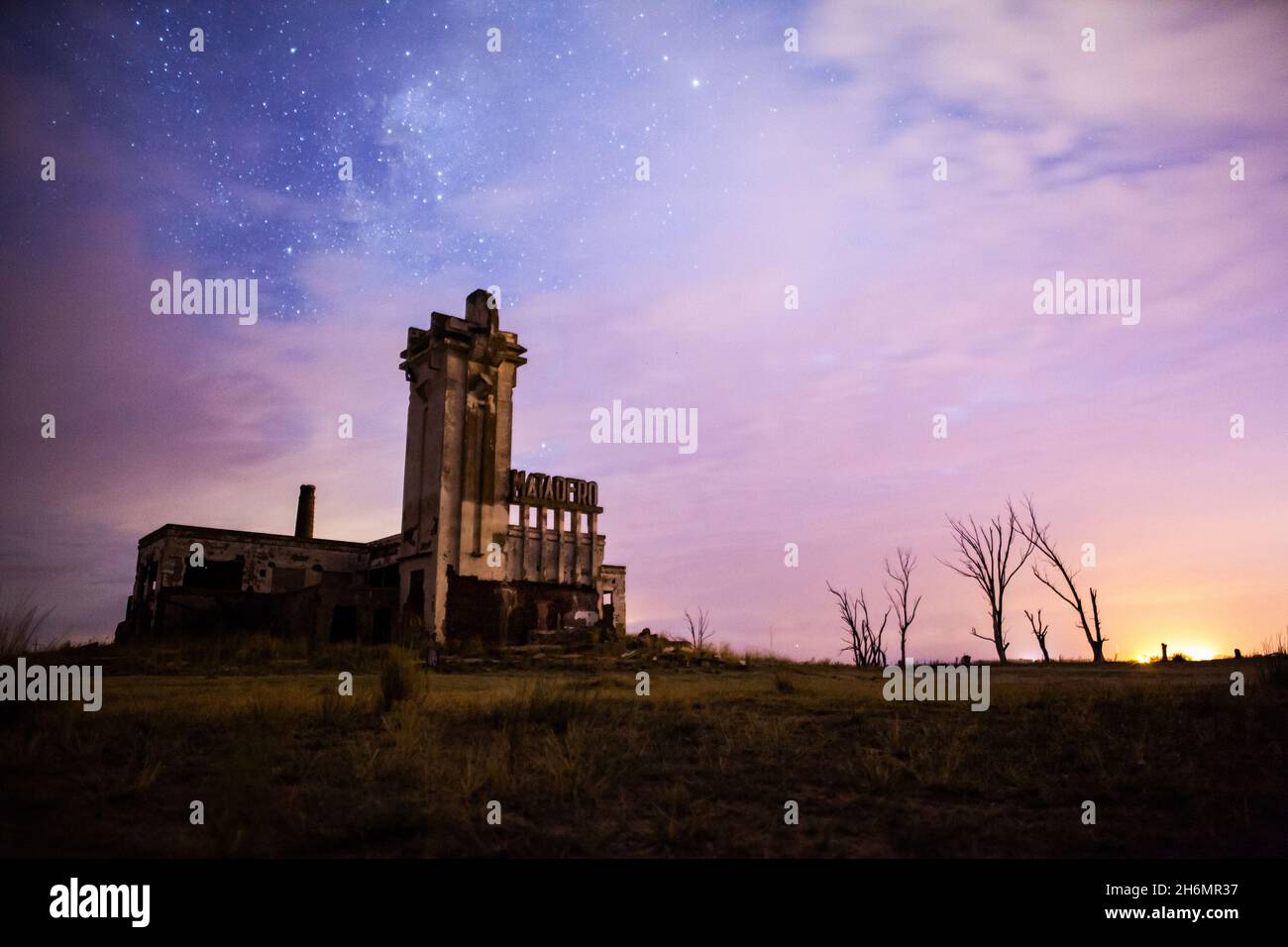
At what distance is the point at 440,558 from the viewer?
2723cm

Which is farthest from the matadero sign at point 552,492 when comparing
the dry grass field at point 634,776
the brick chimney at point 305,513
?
the dry grass field at point 634,776

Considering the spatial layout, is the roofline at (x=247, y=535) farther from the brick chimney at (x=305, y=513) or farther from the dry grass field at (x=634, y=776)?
the dry grass field at (x=634, y=776)

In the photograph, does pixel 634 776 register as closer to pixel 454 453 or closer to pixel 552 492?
pixel 454 453

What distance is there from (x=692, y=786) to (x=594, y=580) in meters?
26.8

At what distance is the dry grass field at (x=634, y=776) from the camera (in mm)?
5223

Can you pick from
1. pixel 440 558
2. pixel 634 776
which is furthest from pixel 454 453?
pixel 634 776

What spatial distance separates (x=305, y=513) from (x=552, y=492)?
12.8 m

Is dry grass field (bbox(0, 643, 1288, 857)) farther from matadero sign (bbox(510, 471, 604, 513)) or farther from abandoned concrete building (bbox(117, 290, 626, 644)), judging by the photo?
matadero sign (bbox(510, 471, 604, 513))

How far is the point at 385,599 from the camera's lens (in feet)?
93.8

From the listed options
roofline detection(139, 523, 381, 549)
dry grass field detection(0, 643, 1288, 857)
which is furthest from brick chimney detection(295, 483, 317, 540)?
dry grass field detection(0, 643, 1288, 857)
